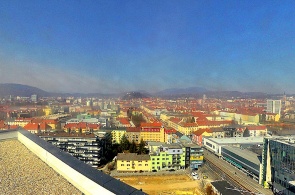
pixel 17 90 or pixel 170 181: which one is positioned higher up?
pixel 17 90

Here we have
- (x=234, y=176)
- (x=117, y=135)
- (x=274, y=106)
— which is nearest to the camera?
(x=234, y=176)

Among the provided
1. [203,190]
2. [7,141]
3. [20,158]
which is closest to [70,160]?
[20,158]

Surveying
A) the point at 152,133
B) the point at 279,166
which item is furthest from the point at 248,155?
the point at 152,133

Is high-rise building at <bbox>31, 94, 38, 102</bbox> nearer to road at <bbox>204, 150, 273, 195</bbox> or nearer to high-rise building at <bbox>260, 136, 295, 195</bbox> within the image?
road at <bbox>204, 150, 273, 195</bbox>

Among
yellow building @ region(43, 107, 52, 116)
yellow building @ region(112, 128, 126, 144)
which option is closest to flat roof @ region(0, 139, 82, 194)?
yellow building @ region(112, 128, 126, 144)

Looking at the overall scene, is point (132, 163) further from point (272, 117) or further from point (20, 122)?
point (272, 117)
